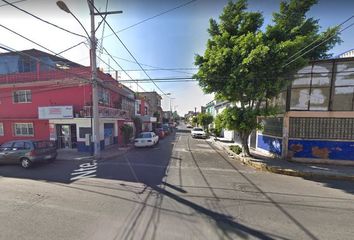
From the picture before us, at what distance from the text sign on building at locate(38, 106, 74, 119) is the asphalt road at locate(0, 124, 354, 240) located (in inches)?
231

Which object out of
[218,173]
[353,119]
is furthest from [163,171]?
[353,119]

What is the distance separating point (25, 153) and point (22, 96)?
9.15 m

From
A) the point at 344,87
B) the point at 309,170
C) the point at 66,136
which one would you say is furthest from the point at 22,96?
the point at 344,87

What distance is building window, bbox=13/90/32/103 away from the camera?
647 inches

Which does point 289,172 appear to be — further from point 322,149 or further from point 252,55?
point 252,55

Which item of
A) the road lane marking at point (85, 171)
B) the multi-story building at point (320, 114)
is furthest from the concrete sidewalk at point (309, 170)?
the road lane marking at point (85, 171)

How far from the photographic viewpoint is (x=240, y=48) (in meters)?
10.1

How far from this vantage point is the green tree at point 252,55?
30.8ft

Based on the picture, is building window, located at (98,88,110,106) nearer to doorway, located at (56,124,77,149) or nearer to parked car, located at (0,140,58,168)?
doorway, located at (56,124,77,149)

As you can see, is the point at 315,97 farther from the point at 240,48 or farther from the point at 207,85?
the point at 207,85

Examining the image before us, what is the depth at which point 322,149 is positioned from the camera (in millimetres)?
11242

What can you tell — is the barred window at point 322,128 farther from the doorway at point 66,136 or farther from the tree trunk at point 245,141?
the doorway at point 66,136

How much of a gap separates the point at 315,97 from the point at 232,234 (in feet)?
35.6

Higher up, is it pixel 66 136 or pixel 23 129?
pixel 23 129
